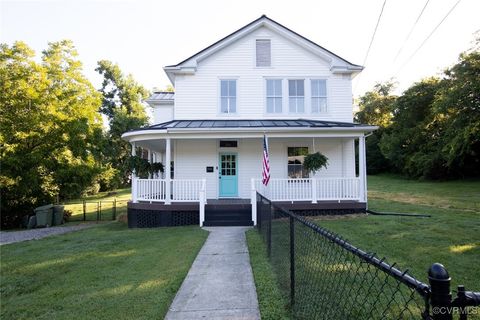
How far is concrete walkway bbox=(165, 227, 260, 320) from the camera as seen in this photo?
427 centimetres

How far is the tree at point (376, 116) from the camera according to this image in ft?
152

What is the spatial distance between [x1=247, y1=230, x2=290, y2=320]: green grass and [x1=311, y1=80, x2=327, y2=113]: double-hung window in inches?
368

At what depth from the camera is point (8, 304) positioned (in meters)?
5.05

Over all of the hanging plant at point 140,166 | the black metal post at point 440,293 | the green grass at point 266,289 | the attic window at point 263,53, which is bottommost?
the green grass at point 266,289

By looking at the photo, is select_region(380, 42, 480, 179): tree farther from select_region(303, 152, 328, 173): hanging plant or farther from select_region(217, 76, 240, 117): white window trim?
select_region(217, 76, 240, 117): white window trim

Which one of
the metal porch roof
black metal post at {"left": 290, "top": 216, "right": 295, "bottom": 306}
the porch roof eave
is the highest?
the metal porch roof

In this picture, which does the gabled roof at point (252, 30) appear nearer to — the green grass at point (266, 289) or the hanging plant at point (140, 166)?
the hanging plant at point (140, 166)

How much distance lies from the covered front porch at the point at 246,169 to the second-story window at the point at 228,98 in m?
1.07

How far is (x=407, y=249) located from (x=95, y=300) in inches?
247

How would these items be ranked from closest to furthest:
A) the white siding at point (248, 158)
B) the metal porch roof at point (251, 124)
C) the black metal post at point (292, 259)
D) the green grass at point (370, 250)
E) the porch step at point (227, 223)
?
the green grass at point (370, 250) → the black metal post at point (292, 259) → the porch step at point (227, 223) → the metal porch roof at point (251, 124) → the white siding at point (248, 158)

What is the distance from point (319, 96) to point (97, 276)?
12.4m

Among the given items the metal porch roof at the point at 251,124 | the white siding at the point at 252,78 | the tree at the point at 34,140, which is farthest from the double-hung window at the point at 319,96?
the tree at the point at 34,140

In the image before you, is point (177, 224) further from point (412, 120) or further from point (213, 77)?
point (412, 120)

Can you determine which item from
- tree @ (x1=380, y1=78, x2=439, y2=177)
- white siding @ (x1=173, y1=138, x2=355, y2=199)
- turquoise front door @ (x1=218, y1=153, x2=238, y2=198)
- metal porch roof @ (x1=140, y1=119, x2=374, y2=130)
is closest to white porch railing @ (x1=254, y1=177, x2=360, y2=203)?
white siding @ (x1=173, y1=138, x2=355, y2=199)
